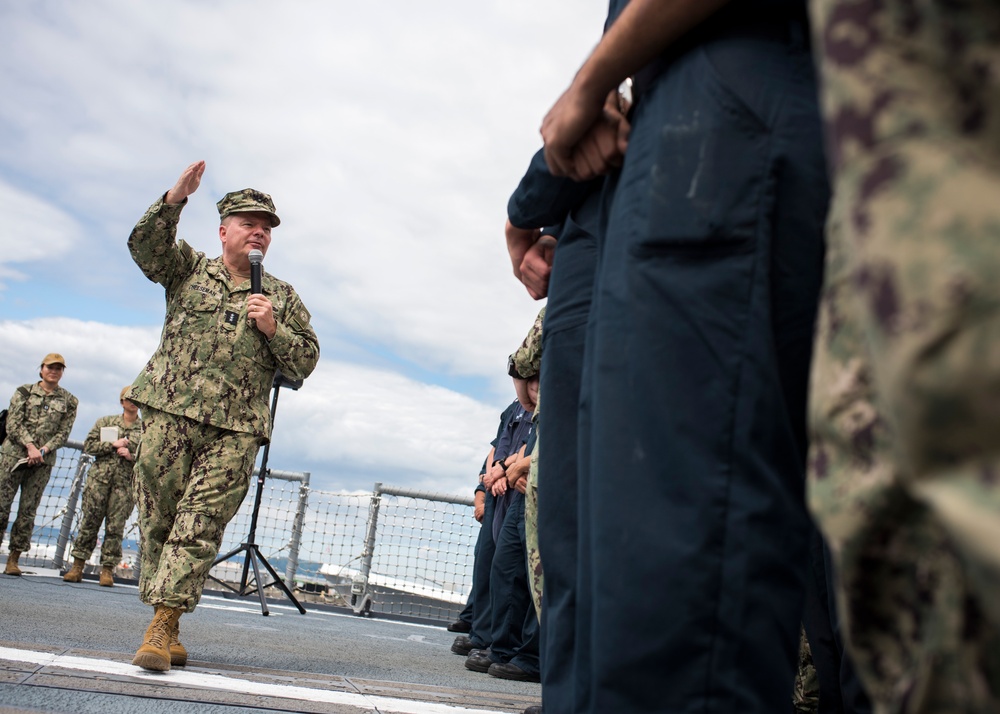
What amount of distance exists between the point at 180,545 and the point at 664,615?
3.03 meters

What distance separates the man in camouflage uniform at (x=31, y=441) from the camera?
9.77 m

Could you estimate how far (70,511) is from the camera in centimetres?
1072

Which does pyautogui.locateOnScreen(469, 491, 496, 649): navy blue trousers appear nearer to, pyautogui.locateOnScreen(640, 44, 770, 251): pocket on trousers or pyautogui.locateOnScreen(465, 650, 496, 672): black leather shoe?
pyautogui.locateOnScreen(465, 650, 496, 672): black leather shoe

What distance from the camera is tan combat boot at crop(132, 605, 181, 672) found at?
10.2 feet

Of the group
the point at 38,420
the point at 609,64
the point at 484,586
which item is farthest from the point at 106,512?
the point at 609,64

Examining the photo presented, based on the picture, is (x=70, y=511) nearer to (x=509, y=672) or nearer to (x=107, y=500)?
(x=107, y=500)

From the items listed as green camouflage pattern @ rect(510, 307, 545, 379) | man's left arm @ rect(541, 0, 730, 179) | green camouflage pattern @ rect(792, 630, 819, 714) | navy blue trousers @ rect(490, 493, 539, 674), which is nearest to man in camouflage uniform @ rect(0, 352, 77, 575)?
navy blue trousers @ rect(490, 493, 539, 674)

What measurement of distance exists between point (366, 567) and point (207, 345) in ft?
21.8

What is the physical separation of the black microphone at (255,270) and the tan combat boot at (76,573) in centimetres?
650

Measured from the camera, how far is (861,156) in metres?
0.65

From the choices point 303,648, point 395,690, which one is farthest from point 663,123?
point 303,648

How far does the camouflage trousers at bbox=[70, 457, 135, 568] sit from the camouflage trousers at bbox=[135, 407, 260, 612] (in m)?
6.47

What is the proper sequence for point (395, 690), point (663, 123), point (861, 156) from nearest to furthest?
point (861, 156), point (663, 123), point (395, 690)

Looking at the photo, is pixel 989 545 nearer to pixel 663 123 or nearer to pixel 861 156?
pixel 861 156
